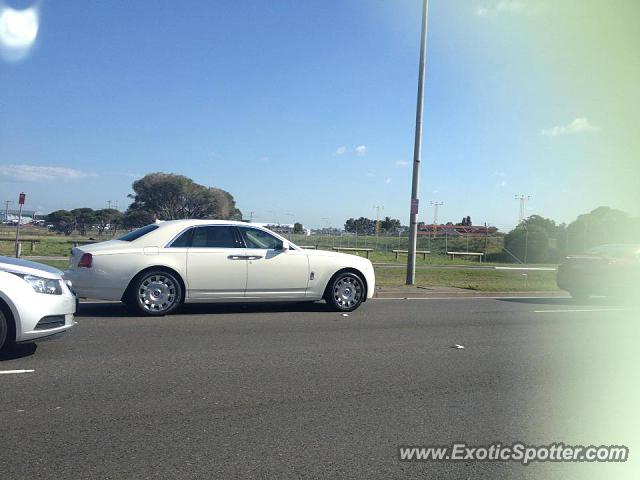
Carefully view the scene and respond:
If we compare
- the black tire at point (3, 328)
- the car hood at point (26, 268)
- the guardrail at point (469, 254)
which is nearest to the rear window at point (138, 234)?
the car hood at point (26, 268)

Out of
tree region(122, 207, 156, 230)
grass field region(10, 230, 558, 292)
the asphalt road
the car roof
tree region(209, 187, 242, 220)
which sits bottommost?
the asphalt road

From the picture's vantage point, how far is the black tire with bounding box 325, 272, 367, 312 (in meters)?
10.3

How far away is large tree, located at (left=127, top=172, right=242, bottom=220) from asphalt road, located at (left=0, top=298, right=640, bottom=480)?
2938cm

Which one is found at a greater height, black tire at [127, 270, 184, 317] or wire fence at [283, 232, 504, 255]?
wire fence at [283, 232, 504, 255]

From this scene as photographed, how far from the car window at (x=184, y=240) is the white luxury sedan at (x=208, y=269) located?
0.05 ft

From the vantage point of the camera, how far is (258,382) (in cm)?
564

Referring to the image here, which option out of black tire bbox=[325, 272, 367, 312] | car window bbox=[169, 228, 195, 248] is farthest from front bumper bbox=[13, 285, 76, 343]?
black tire bbox=[325, 272, 367, 312]

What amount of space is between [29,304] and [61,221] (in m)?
53.8

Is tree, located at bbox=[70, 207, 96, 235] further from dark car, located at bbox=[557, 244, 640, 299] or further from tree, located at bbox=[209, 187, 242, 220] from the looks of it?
dark car, located at bbox=[557, 244, 640, 299]

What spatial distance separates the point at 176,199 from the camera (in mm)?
39500

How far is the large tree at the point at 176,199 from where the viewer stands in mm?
37969

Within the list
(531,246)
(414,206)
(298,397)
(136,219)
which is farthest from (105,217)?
(298,397)

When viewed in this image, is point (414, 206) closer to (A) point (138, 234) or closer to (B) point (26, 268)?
(A) point (138, 234)

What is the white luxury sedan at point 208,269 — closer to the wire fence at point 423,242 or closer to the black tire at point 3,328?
the black tire at point 3,328
